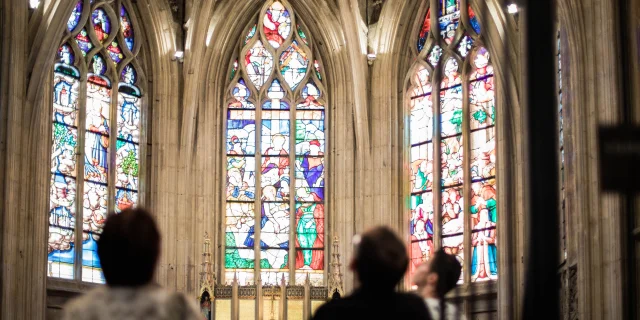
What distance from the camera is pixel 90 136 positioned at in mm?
17203

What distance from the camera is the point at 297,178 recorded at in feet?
59.3

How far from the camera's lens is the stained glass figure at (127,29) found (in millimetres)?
17797

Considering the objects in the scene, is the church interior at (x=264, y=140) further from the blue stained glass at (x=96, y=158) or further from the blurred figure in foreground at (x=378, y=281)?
the blurred figure in foreground at (x=378, y=281)

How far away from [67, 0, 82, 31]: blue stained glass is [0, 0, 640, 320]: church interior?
2cm

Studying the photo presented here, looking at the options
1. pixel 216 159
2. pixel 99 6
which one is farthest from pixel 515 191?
pixel 99 6

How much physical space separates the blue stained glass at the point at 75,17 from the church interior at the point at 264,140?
0.7 inches

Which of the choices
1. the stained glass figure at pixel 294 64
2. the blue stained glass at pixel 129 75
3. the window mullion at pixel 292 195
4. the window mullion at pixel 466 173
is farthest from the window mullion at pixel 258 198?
the window mullion at pixel 466 173

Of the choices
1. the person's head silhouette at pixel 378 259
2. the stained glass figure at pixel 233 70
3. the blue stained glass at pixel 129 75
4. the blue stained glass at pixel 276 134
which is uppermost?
the stained glass figure at pixel 233 70

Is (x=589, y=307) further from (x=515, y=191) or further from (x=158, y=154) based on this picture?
(x=158, y=154)

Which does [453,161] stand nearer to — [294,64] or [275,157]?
[275,157]

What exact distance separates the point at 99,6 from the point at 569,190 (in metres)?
7.01

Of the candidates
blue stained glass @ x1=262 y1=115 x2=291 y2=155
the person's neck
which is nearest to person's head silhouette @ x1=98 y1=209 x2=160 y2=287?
the person's neck

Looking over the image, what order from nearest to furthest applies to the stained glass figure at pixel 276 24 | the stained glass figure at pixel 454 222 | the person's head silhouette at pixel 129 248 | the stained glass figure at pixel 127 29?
the person's head silhouette at pixel 129 248, the stained glass figure at pixel 454 222, the stained glass figure at pixel 127 29, the stained glass figure at pixel 276 24

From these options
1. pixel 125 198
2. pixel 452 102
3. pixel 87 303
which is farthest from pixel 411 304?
Answer: pixel 125 198
